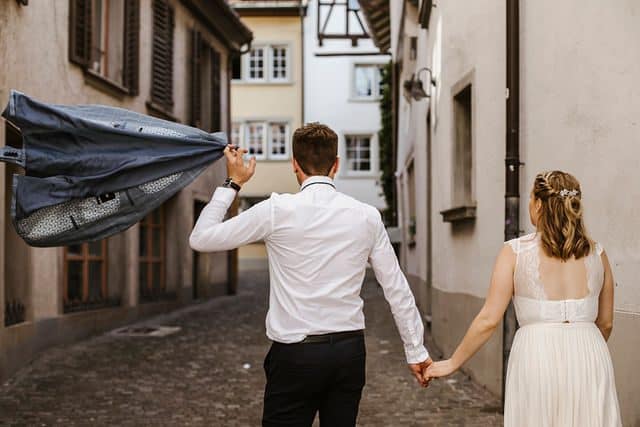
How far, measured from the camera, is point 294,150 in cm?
373

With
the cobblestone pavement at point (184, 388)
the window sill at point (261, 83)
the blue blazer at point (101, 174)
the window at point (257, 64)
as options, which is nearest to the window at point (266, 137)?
the window sill at point (261, 83)

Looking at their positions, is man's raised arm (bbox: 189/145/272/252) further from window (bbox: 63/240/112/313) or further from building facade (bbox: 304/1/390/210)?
building facade (bbox: 304/1/390/210)

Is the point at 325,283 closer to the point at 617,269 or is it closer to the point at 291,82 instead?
the point at 617,269

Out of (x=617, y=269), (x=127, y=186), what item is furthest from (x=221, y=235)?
(x=617, y=269)

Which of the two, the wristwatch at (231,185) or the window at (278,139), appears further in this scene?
the window at (278,139)

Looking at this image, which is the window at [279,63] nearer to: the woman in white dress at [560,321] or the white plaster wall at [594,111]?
the white plaster wall at [594,111]

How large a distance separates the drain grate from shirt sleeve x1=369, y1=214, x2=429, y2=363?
9536mm

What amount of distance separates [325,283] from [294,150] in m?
0.55

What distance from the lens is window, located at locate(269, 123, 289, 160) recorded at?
113 feet

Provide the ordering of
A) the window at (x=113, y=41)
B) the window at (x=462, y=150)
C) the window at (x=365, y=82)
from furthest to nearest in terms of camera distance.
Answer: the window at (x=365, y=82) < the window at (x=113, y=41) < the window at (x=462, y=150)

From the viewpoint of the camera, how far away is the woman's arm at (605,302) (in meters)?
3.72

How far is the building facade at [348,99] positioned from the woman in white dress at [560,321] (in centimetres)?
3035

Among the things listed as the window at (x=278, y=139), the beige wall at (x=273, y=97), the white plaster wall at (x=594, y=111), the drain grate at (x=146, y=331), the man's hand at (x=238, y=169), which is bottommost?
the drain grate at (x=146, y=331)

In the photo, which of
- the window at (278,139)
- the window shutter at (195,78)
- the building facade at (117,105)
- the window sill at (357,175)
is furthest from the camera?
the window sill at (357,175)
